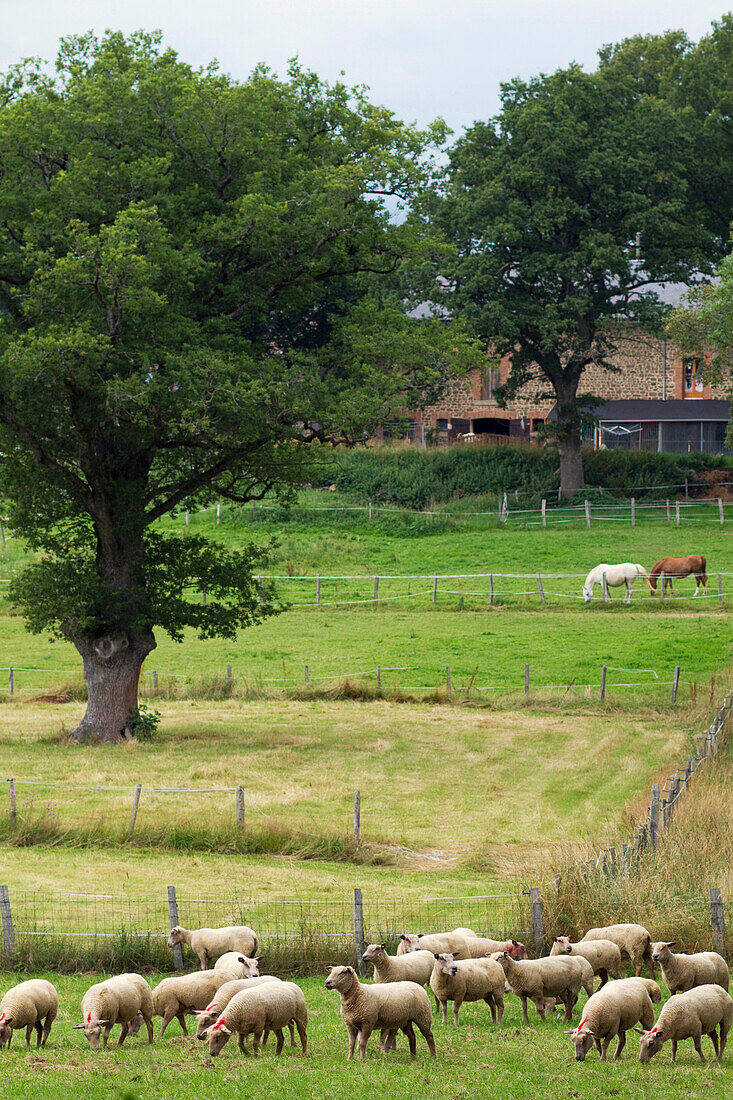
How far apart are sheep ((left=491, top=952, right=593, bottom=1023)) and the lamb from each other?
0.72m

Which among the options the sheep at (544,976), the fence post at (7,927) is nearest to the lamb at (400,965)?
the sheep at (544,976)

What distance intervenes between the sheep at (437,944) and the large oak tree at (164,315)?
48.0 ft

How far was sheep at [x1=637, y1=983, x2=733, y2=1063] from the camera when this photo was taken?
11.8 m

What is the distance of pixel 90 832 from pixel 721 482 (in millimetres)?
49069

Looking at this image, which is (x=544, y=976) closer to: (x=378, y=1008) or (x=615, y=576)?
(x=378, y=1008)

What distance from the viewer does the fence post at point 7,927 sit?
1544cm

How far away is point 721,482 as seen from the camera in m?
64.5

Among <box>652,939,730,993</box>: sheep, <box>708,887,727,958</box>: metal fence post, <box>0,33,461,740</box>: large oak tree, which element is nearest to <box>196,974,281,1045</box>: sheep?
<box>652,939,730,993</box>: sheep

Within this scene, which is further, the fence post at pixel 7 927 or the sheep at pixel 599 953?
the fence post at pixel 7 927

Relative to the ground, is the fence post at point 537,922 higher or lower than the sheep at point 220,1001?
lower

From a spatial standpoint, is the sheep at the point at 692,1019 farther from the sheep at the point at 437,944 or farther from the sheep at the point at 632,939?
the sheep at the point at 437,944

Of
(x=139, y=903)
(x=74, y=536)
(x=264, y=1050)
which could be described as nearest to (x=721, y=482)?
(x=74, y=536)

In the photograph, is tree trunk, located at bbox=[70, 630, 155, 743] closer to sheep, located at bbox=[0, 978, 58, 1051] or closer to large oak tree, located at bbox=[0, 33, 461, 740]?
large oak tree, located at bbox=[0, 33, 461, 740]

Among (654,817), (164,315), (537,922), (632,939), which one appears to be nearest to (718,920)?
(632,939)
